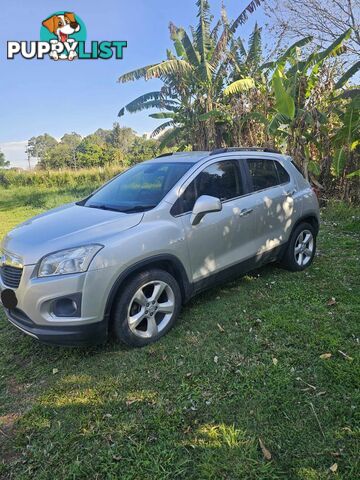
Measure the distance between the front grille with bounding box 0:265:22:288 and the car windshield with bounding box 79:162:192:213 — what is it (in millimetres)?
1097

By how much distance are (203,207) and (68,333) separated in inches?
65.4

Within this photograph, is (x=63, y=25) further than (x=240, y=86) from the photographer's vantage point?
No

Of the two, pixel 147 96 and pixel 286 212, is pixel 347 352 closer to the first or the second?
pixel 286 212

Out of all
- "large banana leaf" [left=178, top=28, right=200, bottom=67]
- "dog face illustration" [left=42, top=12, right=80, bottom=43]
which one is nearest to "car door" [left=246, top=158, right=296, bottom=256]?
"dog face illustration" [left=42, top=12, right=80, bottom=43]

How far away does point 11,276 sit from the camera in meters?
3.12

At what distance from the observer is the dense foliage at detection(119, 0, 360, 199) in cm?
917

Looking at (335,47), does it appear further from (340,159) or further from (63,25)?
(63,25)

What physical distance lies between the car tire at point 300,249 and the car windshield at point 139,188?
1.92 m

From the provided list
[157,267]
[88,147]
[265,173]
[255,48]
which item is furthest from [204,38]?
[88,147]

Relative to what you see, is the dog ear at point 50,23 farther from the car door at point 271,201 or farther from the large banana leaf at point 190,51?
the car door at point 271,201

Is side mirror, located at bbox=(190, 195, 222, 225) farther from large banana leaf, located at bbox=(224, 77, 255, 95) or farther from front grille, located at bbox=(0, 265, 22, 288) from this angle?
large banana leaf, located at bbox=(224, 77, 255, 95)

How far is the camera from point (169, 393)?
2.76 meters

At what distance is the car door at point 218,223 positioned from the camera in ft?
12.0

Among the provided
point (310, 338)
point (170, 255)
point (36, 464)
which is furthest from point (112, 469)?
point (310, 338)
